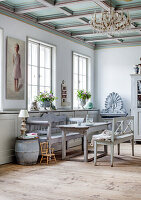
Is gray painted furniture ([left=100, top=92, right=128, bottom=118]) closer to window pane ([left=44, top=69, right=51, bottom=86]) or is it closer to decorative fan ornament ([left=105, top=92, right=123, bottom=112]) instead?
decorative fan ornament ([left=105, top=92, right=123, bottom=112])

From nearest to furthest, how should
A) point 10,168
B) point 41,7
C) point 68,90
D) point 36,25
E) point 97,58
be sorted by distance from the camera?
point 10,168 < point 41,7 < point 36,25 < point 68,90 < point 97,58

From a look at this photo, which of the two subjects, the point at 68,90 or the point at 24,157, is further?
the point at 68,90

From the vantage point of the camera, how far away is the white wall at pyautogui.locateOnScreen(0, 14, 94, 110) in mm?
6578

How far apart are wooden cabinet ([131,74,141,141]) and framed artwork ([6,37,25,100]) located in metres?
4.07

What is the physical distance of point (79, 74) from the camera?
999 cm

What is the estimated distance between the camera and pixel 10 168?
5.73 m

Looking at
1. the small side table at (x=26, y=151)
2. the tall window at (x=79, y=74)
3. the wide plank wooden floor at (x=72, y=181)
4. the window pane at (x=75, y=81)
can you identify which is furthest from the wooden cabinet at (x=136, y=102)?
the small side table at (x=26, y=151)

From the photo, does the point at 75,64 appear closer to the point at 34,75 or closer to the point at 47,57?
the point at 47,57

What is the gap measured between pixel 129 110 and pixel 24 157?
5138mm

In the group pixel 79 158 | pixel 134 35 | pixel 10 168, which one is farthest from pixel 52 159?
pixel 134 35

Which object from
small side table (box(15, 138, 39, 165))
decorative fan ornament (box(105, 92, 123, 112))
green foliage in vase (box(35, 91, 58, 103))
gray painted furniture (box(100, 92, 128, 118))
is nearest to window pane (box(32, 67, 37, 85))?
green foliage in vase (box(35, 91, 58, 103))

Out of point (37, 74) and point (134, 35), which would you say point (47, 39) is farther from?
point (134, 35)

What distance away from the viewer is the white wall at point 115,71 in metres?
10.2

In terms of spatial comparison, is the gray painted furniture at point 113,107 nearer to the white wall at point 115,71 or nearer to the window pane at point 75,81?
the white wall at point 115,71
